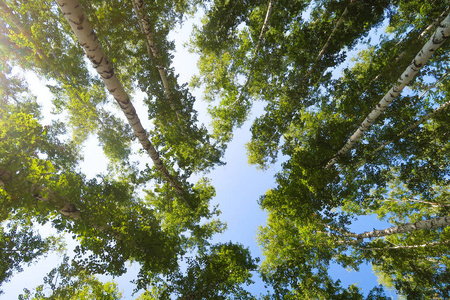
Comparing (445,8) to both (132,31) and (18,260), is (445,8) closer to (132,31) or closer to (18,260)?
(132,31)

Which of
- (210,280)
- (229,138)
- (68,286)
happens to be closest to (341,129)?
(229,138)

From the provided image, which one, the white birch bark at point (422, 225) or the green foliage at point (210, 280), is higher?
the white birch bark at point (422, 225)

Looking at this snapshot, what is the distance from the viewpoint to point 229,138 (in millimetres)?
10789

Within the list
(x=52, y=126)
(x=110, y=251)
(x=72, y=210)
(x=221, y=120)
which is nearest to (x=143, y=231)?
(x=110, y=251)

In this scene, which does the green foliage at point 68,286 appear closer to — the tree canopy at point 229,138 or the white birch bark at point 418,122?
the tree canopy at point 229,138

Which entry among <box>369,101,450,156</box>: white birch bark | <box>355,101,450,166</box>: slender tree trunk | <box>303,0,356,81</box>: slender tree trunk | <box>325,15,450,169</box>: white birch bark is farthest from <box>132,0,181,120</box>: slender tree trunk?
<box>369,101,450,156</box>: white birch bark

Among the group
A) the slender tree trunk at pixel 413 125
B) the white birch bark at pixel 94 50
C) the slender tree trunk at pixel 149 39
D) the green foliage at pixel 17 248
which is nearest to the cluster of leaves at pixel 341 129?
the slender tree trunk at pixel 413 125

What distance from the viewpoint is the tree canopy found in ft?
16.2

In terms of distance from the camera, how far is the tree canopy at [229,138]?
4941 millimetres

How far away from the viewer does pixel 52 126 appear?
1055 centimetres

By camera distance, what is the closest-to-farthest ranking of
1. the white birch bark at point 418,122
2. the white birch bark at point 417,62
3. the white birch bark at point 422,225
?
the white birch bark at point 417,62, the white birch bark at point 422,225, the white birch bark at point 418,122

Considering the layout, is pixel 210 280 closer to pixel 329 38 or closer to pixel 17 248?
pixel 17 248

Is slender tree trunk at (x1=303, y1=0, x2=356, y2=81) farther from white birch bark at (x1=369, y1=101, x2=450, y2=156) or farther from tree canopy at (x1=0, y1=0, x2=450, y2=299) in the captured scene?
white birch bark at (x1=369, y1=101, x2=450, y2=156)

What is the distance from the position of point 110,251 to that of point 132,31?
8601 mm
